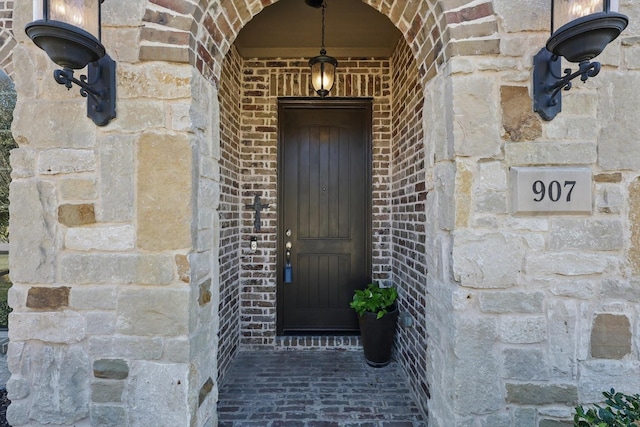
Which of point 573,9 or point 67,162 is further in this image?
point 67,162

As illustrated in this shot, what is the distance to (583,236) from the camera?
5.19 ft

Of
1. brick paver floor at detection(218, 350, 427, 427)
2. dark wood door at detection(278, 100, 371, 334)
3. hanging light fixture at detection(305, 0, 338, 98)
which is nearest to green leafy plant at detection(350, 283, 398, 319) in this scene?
dark wood door at detection(278, 100, 371, 334)

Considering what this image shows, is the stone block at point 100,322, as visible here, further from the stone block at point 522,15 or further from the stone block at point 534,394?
the stone block at point 522,15

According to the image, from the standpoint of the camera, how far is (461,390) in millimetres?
1555

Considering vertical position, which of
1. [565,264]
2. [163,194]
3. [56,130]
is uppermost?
[56,130]

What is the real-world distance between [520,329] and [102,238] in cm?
195

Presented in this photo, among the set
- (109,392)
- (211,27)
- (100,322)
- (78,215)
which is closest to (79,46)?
(211,27)

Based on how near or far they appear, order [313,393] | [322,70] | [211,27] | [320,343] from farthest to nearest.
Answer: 1. [320,343]
2. [322,70]
3. [313,393]
4. [211,27]

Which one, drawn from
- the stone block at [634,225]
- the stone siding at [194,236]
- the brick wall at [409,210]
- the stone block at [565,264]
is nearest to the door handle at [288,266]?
the brick wall at [409,210]

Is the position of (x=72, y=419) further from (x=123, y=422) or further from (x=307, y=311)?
(x=307, y=311)

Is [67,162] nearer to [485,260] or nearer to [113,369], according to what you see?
[113,369]

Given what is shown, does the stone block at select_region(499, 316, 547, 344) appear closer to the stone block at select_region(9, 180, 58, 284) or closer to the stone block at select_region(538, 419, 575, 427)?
the stone block at select_region(538, 419, 575, 427)

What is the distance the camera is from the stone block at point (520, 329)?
1.56 m

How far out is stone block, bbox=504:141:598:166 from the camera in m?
1.57
